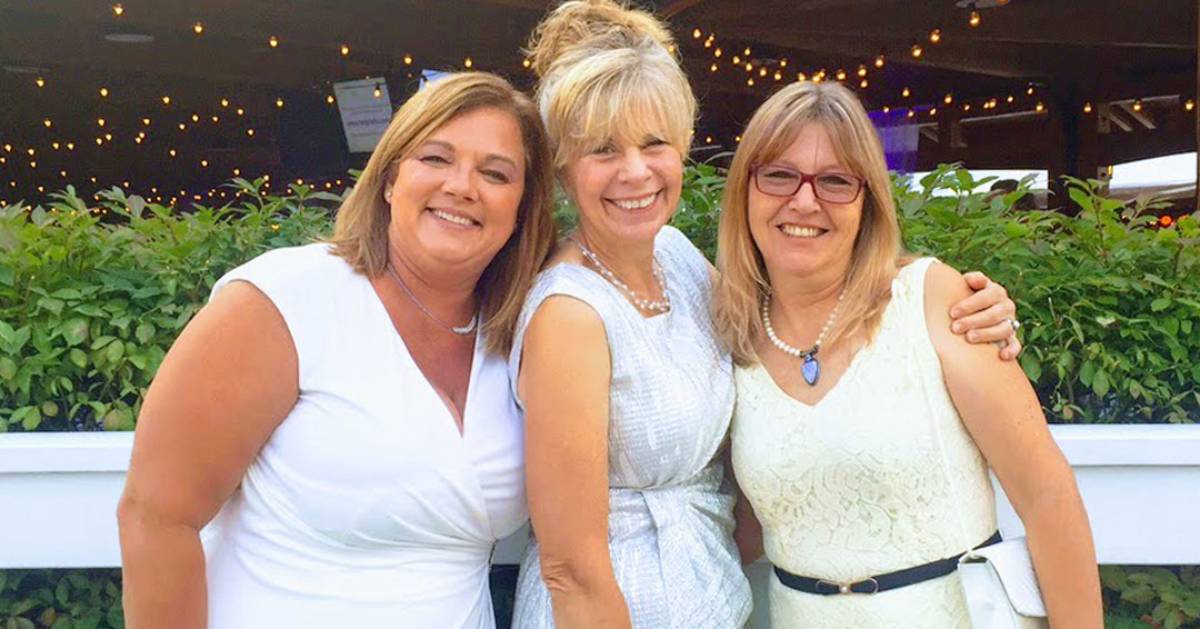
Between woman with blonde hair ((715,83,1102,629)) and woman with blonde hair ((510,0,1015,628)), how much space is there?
87mm

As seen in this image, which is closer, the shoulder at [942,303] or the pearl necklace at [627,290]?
the shoulder at [942,303]

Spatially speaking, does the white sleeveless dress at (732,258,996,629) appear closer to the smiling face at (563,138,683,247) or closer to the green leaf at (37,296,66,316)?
the smiling face at (563,138,683,247)

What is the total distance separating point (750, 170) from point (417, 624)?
0.92 metres

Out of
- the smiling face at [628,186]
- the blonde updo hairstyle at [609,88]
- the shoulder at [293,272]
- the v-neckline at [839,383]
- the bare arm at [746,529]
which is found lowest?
the bare arm at [746,529]

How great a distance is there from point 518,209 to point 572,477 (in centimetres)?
51

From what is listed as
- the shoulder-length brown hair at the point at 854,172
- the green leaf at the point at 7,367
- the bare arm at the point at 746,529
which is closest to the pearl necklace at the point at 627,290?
the shoulder-length brown hair at the point at 854,172

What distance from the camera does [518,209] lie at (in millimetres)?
1862

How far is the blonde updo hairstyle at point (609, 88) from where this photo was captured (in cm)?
172

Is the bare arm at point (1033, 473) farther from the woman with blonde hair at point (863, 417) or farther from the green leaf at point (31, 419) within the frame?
the green leaf at point (31, 419)

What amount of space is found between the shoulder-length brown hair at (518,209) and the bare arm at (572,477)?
24cm

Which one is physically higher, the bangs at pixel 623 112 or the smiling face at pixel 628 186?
the bangs at pixel 623 112

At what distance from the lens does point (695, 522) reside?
176 cm

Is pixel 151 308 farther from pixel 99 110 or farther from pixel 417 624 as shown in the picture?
pixel 99 110

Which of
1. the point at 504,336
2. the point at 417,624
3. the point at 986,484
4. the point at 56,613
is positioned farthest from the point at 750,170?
the point at 56,613
